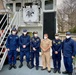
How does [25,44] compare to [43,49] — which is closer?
[43,49]

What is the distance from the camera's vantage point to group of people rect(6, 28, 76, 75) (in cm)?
515

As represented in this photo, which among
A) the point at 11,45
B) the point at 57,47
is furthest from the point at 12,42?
the point at 57,47

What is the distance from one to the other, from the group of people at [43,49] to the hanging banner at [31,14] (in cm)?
144

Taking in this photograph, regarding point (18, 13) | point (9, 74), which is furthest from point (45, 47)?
point (18, 13)

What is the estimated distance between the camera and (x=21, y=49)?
5.66 m

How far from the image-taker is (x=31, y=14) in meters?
6.91

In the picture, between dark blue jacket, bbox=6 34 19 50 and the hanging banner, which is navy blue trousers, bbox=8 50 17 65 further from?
the hanging banner

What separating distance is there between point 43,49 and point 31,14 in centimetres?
198

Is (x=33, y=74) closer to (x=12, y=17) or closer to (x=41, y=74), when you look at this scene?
(x=41, y=74)

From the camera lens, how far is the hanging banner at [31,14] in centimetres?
688

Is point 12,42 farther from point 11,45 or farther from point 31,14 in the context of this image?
point 31,14

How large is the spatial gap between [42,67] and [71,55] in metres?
1.12

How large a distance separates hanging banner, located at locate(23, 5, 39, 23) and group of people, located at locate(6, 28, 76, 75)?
144 centimetres

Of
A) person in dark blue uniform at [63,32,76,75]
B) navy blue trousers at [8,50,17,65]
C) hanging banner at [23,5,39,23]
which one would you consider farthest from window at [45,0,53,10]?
navy blue trousers at [8,50,17,65]
